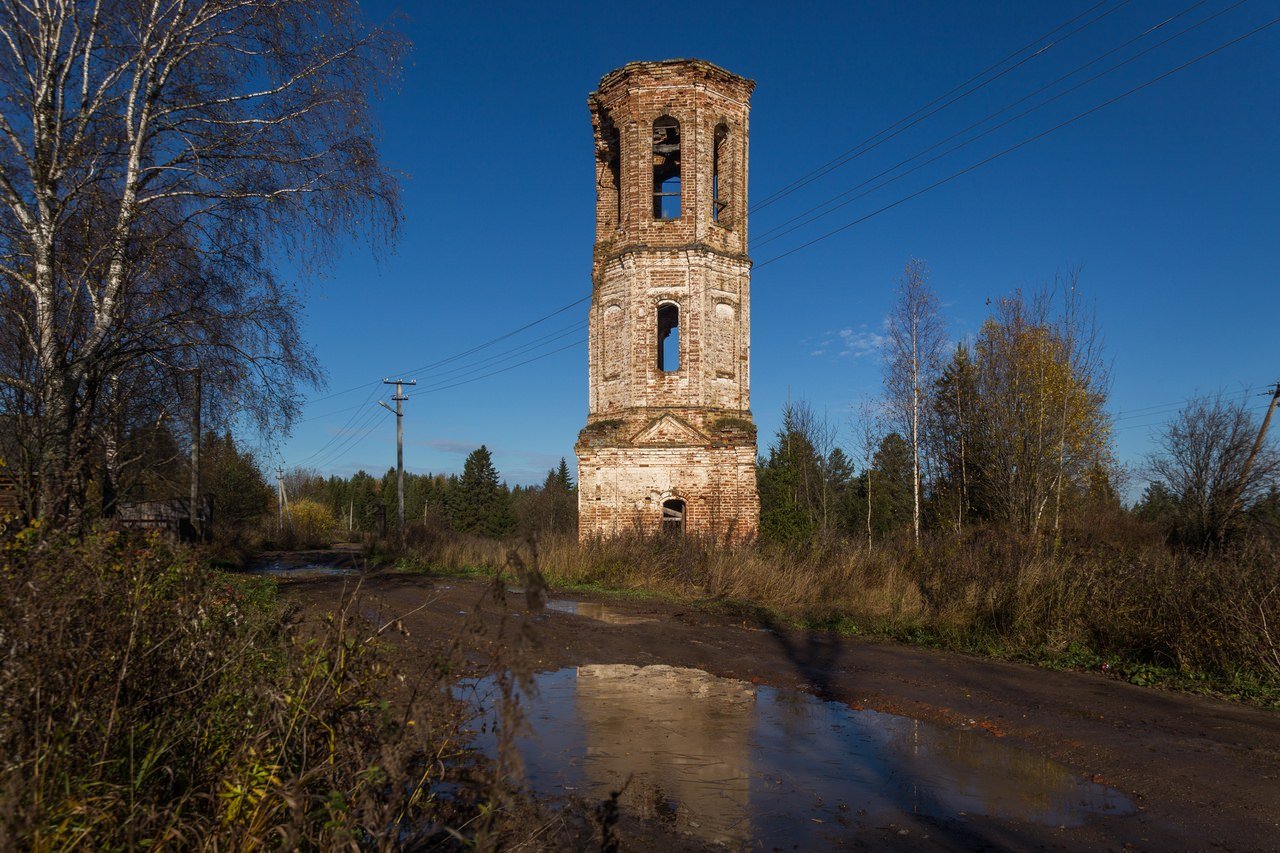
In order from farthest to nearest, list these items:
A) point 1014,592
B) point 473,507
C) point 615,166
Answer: point 473,507 < point 615,166 < point 1014,592

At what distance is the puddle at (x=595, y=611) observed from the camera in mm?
11500

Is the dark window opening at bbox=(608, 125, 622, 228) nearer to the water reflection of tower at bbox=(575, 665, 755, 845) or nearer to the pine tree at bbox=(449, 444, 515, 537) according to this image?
the water reflection of tower at bbox=(575, 665, 755, 845)

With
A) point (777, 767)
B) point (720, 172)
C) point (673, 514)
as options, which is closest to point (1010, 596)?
point (777, 767)

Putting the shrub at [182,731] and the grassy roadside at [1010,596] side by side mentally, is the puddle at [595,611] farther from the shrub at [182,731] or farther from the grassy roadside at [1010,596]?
the shrub at [182,731]

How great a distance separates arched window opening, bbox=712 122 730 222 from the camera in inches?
782

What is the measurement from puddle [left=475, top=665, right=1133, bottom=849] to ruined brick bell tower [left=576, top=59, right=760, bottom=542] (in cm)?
1058

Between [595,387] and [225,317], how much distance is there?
436 inches

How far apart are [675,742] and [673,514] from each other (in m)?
12.8

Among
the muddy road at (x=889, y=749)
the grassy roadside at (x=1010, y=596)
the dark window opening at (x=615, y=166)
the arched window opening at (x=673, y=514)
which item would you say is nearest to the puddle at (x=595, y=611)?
the grassy roadside at (x=1010, y=596)

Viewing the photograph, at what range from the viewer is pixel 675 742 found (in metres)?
5.67

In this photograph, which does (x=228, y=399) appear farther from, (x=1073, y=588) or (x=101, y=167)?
(x=1073, y=588)

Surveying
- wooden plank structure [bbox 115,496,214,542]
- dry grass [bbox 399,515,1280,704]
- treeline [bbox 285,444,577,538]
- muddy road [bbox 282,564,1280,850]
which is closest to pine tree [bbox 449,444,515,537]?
treeline [bbox 285,444,577,538]

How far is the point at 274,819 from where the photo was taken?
309cm

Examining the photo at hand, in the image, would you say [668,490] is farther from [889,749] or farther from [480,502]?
[480,502]
